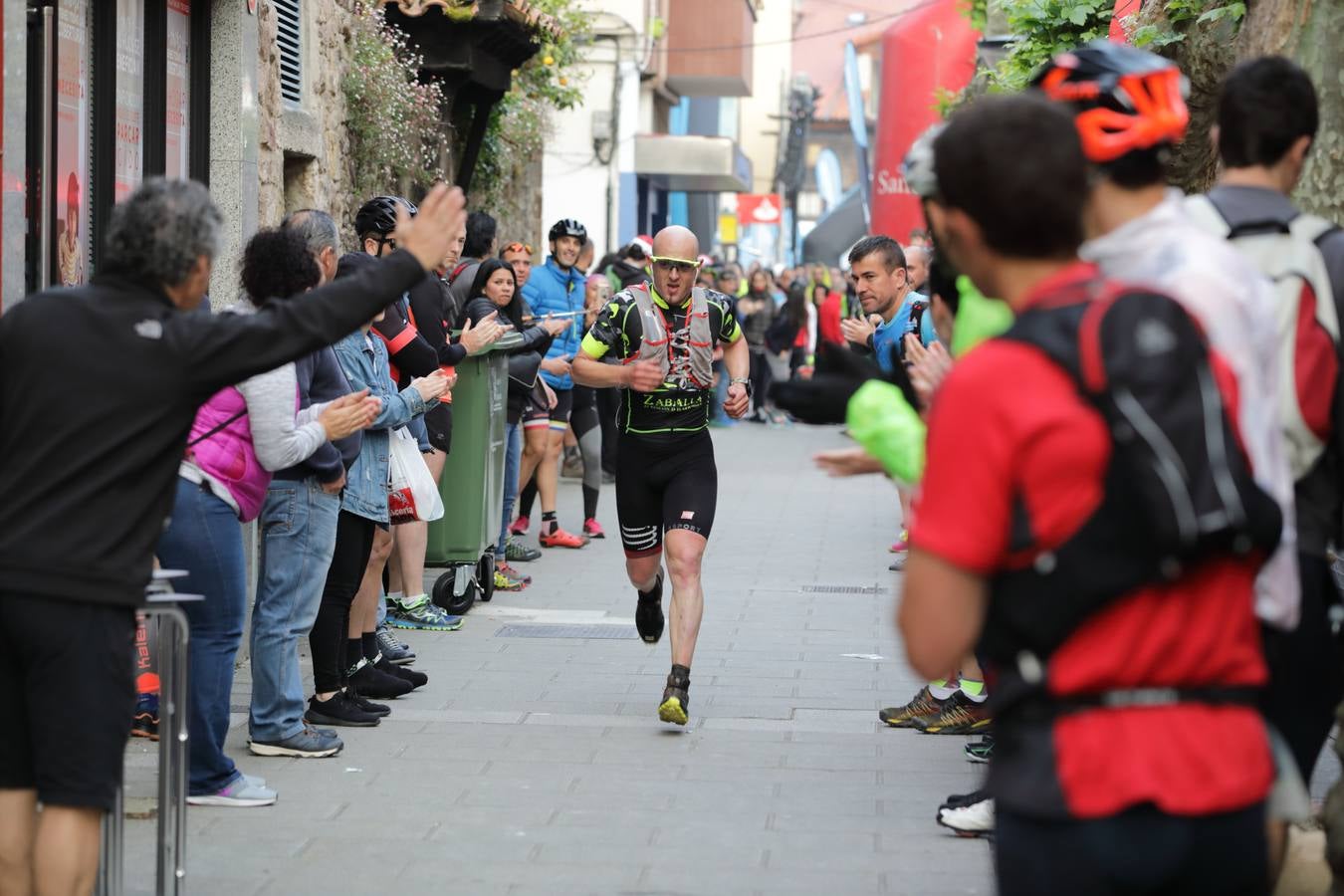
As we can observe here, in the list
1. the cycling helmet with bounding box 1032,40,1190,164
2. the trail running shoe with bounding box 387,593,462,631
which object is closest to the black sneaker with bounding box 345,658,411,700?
the trail running shoe with bounding box 387,593,462,631

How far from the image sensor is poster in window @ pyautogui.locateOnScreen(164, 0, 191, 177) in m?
8.95

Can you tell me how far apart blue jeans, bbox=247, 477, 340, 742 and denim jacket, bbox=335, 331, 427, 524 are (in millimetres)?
484

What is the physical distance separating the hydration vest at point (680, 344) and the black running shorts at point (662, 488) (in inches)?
9.7

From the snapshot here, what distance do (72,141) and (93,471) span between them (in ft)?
14.3

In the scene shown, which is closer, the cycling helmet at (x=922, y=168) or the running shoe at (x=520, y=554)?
the cycling helmet at (x=922, y=168)

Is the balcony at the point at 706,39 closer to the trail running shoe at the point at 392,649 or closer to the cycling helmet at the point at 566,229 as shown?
the cycling helmet at the point at 566,229

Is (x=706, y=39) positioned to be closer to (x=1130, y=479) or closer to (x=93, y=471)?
(x=93, y=471)

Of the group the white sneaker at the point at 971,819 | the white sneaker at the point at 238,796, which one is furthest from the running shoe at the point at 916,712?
the white sneaker at the point at 238,796

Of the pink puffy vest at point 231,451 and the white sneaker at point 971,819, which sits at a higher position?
the pink puffy vest at point 231,451

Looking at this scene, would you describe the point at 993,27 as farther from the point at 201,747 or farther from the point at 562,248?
the point at 201,747

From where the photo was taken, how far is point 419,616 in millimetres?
9406

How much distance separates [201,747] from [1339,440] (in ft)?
12.4

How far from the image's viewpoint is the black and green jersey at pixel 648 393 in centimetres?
753

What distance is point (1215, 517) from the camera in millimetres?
2369
